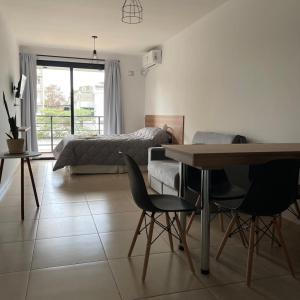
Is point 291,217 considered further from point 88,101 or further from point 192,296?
point 88,101

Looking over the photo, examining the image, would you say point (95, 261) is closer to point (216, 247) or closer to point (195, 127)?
point (216, 247)

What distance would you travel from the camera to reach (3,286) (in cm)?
175

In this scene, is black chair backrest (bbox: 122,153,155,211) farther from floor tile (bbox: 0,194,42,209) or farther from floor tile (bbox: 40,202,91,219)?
floor tile (bbox: 0,194,42,209)

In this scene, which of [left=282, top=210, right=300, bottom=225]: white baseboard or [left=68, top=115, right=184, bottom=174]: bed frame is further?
[left=68, top=115, right=184, bottom=174]: bed frame

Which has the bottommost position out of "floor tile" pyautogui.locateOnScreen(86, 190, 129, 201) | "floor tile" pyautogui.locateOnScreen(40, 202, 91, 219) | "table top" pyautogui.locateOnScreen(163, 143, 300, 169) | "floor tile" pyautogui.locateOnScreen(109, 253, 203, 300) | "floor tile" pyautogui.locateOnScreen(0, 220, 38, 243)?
"floor tile" pyautogui.locateOnScreen(86, 190, 129, 201)

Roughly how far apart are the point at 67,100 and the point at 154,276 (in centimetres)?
579

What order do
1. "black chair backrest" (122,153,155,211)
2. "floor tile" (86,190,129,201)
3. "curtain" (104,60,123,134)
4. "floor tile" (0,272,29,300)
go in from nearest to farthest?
"floor tile" (0,272,29,300) < "black chair backrest" (122,153,155,211) < "floor tile" (86,190,129,201) < "curtain" (104,60,123,134)

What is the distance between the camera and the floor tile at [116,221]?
8.86 ft

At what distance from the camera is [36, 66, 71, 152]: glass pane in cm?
677

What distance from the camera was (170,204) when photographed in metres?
2.00

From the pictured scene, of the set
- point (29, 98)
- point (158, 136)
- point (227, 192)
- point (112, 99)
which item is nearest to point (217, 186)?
point (227, 192)

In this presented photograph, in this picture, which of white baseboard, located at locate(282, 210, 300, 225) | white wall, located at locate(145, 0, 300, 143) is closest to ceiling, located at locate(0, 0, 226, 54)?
white wall, located at locate(145, 0, 300, 143)

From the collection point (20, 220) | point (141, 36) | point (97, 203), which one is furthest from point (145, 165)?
point (20, 220)

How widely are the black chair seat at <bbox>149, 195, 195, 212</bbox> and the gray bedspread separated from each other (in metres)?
2.94
